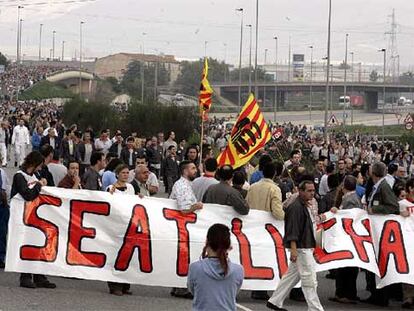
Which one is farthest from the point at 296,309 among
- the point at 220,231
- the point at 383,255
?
the point at 220,231

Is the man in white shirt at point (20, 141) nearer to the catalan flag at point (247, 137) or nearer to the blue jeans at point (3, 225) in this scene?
the catalan flag at point (247, 137)

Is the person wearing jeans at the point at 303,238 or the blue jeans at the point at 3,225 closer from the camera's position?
the person wearing jeans at the point at 303,238

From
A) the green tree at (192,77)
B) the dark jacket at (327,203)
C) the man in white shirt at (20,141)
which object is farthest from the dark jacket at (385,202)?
the green tree at (192,77)

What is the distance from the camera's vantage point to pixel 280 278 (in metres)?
13.9

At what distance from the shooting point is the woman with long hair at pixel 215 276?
770 centimetres

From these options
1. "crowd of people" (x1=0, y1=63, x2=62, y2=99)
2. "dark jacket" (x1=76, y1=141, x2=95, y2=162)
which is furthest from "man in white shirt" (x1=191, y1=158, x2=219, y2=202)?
"crowd of people" (x1=0, y1=63, x2=62, y2=99)

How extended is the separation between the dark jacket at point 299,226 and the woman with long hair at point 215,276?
488 cm

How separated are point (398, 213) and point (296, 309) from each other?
189 cm

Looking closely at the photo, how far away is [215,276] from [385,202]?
707cm

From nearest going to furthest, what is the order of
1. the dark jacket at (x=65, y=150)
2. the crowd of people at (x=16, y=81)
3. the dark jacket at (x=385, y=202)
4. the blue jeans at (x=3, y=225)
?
the dark jacket at (x=385, y=202) < the blue jeans at (x=3, y=225) < the dark jacket at (x=65, y=150) < the crowd of people at (x=16, y=81)

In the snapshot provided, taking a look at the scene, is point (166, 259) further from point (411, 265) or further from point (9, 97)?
point (9, 97)

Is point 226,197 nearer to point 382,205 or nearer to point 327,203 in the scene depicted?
point 382,205

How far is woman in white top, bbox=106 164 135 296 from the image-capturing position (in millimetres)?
14016

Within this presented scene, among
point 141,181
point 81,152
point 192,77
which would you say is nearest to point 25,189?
point 141,181
